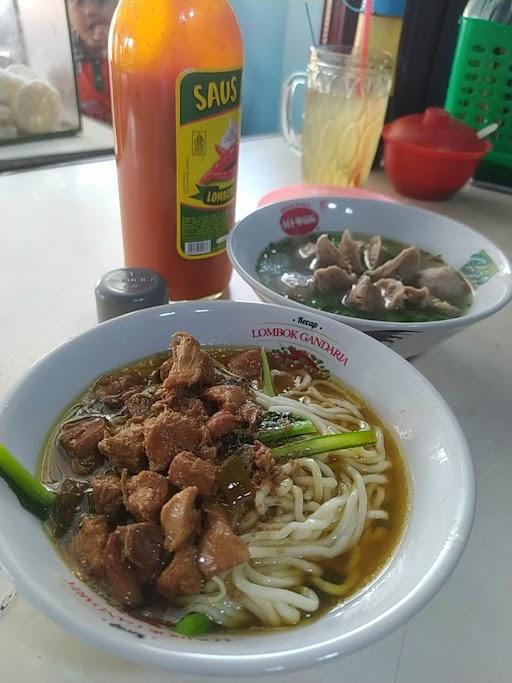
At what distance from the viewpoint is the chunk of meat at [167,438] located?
0.82 m

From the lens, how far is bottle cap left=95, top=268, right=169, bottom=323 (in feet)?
3.53

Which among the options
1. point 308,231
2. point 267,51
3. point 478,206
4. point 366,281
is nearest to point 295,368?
point 366,281

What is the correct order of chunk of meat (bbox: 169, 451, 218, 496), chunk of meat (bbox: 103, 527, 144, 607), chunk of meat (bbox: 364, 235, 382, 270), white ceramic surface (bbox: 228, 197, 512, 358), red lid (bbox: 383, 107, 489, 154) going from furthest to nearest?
1. red lid (bbox: 383, 107, 489, 154)
2. chunk of meat (bbox: 364, 235, 382, 270)
3. white ceramic surface (bbox: 228, 197, 512, 358)
4. chunk of meat (bbox: 169, 451, 218, 496)
5. chunk of meat (bbox: 103, 527, 144, 607)

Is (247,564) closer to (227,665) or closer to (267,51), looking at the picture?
(227,665)

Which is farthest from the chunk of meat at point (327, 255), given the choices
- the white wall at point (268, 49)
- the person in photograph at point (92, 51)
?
the white wall at point (268, 49)

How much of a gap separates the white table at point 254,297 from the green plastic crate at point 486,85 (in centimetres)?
16

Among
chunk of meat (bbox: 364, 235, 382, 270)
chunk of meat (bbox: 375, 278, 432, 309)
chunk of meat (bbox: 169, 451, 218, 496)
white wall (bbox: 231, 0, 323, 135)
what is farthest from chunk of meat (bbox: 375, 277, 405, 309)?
white wall (bbox: 231, 0, 323, 135)

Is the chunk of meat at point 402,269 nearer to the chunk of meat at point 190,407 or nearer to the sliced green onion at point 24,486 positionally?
the chunk of meat at point 190,407

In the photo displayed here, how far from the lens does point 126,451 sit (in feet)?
2.74

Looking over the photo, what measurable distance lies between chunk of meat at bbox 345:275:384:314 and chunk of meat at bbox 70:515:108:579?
698 millimetres

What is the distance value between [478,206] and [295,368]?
4.33 ft

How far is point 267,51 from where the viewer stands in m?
3.28

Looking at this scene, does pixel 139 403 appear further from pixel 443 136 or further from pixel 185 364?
pixel 443 136

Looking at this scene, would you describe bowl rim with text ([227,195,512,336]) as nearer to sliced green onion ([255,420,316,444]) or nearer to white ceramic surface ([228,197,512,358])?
white ceramic surface ([228,197,512,358])
